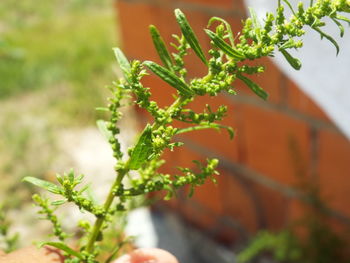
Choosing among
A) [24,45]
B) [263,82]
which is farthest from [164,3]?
[24,45]

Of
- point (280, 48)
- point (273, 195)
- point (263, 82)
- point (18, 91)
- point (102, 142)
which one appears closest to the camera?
point (280, 48)

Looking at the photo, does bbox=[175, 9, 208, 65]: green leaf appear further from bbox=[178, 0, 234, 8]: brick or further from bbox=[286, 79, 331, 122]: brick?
bbox=[178, 0, 234, 8]: brick

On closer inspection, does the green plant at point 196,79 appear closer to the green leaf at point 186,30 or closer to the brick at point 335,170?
the green leaf at point 186,30

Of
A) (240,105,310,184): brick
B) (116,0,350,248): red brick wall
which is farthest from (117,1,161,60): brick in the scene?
(240,105,310,184): brick

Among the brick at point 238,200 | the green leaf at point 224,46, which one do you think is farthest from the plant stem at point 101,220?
A: the brick at point 238,200

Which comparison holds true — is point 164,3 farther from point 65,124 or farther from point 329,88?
point 65,124
